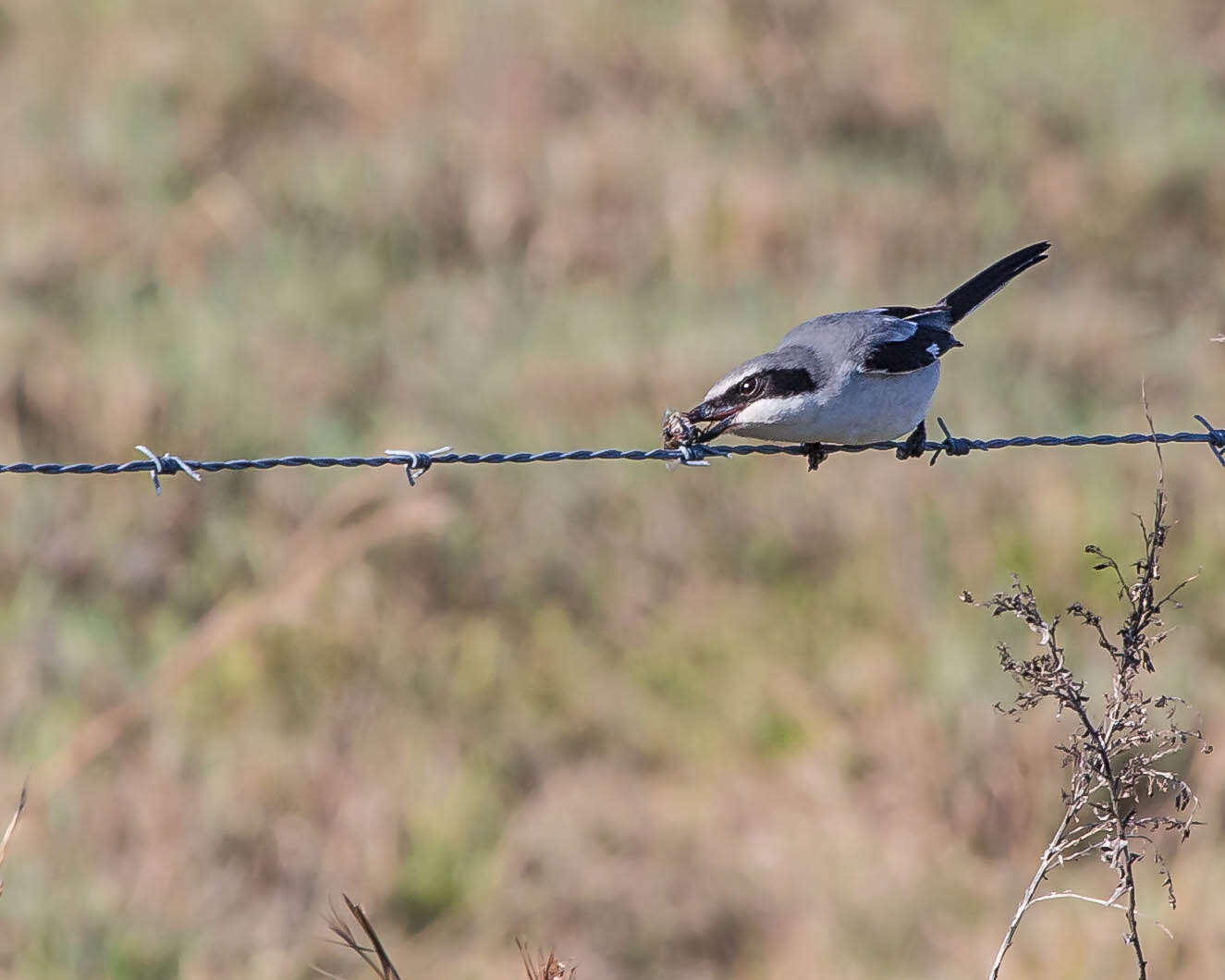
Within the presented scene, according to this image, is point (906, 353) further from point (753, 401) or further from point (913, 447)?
point (753, 401)

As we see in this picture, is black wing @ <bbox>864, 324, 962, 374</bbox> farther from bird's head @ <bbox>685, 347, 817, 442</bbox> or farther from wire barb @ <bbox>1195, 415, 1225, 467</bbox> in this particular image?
wire barb @ <bbox>1195, 415, 1225, 467</bbox>

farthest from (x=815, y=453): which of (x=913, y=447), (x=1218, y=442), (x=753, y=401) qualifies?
(x=1218, y=442)

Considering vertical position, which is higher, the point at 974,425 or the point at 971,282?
the point at 974,425

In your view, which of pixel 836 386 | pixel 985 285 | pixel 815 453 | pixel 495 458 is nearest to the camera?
pixel 495 458

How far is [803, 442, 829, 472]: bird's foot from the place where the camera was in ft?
12.9

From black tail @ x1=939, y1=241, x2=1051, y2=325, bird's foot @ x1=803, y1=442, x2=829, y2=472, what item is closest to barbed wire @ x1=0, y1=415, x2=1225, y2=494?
bird's foot @ x1=803, y1=442, x2=829, y2=472

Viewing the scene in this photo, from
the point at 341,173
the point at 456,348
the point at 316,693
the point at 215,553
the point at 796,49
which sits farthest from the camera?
the point at 796,49

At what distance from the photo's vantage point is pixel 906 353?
3.86m

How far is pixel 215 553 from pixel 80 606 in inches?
23.6

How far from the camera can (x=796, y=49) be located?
1124cm

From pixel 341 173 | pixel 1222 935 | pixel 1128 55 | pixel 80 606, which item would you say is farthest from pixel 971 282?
pixel 1128 55

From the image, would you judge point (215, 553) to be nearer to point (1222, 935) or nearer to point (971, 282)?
point (971, 282)

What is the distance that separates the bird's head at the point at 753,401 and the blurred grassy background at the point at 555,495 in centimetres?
221

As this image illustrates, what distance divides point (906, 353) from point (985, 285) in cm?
62
